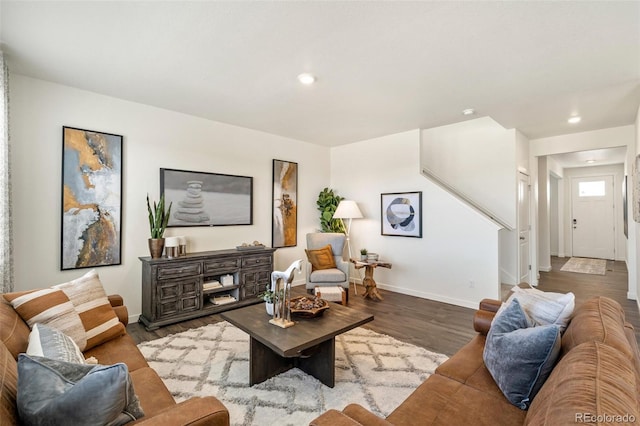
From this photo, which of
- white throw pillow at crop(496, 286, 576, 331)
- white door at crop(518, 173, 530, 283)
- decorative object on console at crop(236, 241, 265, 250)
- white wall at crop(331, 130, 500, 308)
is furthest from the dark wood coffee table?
white door at crop(518, 173, 530, 283)

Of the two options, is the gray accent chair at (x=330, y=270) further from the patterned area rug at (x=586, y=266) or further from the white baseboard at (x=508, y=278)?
the patterned area rug at (x=586, y=266)

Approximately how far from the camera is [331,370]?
224 cm

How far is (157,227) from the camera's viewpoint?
139 inches

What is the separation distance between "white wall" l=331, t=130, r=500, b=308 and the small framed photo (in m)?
0.08

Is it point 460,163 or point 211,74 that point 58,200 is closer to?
point 211,74

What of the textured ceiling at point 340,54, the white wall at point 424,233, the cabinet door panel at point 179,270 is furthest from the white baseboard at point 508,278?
the cabinet door panel at point 179,270

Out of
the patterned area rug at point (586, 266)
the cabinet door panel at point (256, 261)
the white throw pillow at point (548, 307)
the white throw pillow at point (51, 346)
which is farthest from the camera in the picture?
the patterned area rug at point (586, 266)

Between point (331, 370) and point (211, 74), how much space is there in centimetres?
281

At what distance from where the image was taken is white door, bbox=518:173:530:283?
4875 millimetres

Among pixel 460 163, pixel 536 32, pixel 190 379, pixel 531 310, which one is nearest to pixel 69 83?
pixel 190 379

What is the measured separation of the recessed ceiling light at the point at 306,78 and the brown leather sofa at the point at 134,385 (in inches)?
101

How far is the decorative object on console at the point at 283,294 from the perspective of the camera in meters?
2.30

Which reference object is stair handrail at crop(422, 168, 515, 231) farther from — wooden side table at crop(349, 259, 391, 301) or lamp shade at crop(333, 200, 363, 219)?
wooden side table at crop(349, 259, 391, 301)

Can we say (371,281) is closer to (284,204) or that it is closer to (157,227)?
(284,204)
